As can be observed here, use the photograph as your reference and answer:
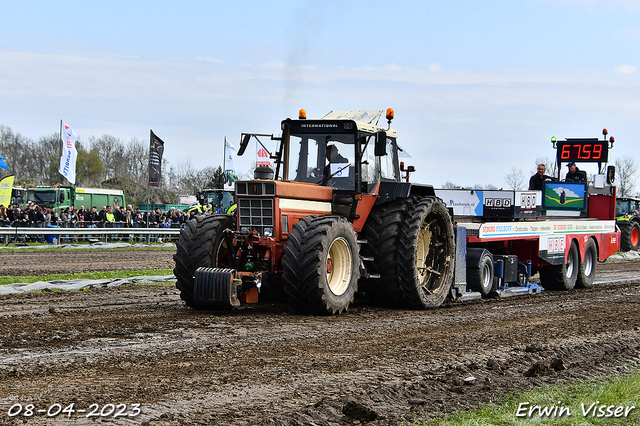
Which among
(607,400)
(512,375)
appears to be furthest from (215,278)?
(607,400)

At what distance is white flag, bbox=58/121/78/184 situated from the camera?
28.0 metres

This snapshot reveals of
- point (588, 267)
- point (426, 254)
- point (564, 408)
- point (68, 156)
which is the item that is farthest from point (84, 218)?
point (564, 408)

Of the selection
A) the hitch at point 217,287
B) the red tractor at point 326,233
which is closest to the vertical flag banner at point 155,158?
the red tractor at point 326,233

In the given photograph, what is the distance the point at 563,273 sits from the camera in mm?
15242

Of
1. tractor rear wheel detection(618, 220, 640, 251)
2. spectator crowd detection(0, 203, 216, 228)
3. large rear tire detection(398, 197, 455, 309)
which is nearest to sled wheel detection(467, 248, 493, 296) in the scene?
large rear tire detection(398, 197, 455, 309)

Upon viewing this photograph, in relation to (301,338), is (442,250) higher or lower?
higher

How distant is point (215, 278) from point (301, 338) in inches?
72.3

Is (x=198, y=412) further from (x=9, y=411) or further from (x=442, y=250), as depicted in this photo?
(x=442, y=250)

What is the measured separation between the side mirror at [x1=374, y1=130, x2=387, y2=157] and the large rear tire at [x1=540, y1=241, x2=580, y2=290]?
6.72m

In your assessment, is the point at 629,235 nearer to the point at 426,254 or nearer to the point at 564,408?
the point at 426,254

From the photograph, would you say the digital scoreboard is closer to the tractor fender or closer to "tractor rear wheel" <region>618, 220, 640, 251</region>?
"tractor rear wheel" <region>618, 220, 640, 251</region>

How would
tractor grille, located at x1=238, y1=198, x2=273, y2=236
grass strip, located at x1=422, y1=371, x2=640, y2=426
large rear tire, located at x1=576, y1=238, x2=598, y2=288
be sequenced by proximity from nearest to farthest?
grass strip, located at x1=422, y1=371, x2=640, y2=426 → tractor grille, located at x1=238, y1=198, x2=273, y2=236 → large rear tire, located at x1=576, y1=238, x2=598, y2=288

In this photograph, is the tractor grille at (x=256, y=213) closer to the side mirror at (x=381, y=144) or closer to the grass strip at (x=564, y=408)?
the side mirror at (x=381, y=144)

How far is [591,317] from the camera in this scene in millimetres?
10164
